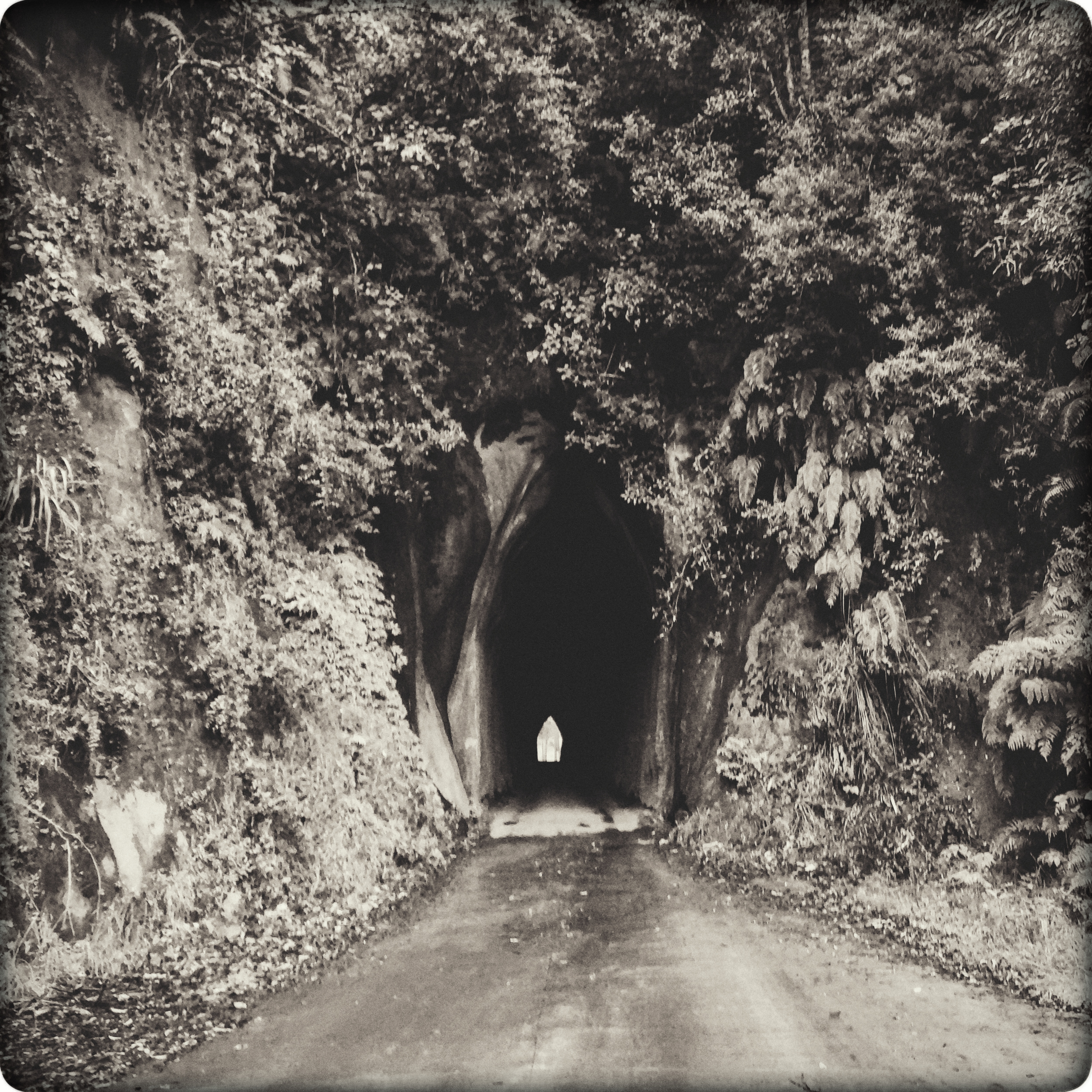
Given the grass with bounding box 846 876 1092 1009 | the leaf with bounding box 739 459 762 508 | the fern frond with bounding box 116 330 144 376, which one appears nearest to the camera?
the grass with bounding box 846 876 1092 1009

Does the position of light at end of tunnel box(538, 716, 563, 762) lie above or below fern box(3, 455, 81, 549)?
below

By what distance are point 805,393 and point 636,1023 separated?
15.1ft

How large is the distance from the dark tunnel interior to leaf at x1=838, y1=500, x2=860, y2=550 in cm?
330

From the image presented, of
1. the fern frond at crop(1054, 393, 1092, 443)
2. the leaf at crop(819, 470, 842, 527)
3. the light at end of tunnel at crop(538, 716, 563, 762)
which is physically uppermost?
the fern frond at crop(1054, 393, 1092, 443)

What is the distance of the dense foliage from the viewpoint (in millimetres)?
5238

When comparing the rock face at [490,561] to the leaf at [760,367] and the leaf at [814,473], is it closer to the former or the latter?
the leaf at [760,367]

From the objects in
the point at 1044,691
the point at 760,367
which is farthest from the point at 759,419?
the point at 1044,691

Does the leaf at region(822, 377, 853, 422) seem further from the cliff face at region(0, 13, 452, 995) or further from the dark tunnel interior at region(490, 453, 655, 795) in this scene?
the cliff face at region(0, 13, 452, 995)

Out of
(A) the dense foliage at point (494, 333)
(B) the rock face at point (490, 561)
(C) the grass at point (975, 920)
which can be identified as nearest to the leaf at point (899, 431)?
(A) the dense foliage at point (494, 333)

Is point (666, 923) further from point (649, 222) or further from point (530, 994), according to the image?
point (649, 222)

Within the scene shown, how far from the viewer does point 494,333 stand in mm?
8188

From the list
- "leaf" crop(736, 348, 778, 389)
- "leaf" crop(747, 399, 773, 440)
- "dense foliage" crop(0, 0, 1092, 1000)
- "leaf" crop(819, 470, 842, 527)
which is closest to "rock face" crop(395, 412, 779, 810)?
"dense foliage" crop(0, 0, 1092, 1000)

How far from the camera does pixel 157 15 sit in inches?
228

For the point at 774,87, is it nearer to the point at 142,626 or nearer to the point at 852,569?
the point at 852,569
